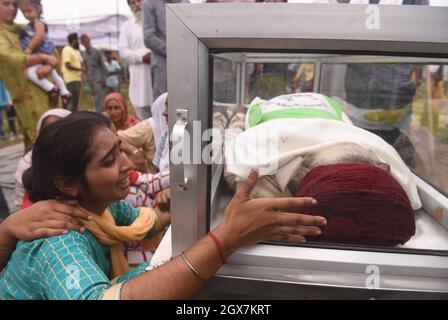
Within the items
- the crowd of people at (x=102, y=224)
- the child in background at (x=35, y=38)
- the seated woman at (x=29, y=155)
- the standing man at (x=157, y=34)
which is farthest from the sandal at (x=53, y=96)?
the crowd of people at (x=102, y=224)

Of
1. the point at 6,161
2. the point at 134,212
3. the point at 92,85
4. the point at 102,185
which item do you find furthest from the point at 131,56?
the point at 102,185

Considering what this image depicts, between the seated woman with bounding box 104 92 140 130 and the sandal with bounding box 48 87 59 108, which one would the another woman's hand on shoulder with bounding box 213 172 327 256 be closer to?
the seated woman with bounding box 104 92 140 130

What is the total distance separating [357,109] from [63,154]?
1.35 m

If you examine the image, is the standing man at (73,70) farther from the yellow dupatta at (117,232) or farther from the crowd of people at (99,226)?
the yellow dupatta at (117,232)

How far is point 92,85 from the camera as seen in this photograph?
14.8 feet

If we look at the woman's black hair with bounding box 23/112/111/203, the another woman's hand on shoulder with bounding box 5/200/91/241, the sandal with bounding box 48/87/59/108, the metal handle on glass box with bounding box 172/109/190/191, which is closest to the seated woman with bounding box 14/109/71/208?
the sandal with bounding box 48/87/59/108

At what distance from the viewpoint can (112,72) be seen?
175 inches

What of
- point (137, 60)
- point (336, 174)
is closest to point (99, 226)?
point (336, 174)

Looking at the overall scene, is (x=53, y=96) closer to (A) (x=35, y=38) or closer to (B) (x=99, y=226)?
(A) (x=35, y=38)

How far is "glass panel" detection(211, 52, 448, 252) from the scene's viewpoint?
1001mm

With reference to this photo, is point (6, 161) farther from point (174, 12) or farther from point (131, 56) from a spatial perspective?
point (174, 12)

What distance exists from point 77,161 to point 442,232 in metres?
1.13

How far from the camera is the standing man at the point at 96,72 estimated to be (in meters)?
4.31

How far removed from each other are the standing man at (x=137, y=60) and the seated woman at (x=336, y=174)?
2718 mm
